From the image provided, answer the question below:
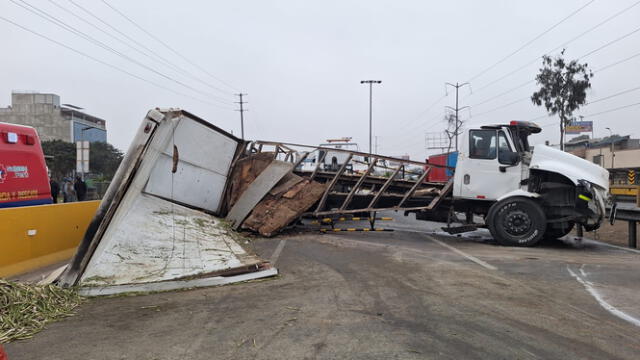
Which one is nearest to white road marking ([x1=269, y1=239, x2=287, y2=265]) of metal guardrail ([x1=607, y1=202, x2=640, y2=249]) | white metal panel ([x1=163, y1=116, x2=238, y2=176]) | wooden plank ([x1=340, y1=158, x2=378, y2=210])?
wooden plank ([x1=340, y1=158, x2=378, y2=210])

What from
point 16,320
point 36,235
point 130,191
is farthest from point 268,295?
point 36,235

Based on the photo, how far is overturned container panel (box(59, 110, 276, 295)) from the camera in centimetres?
546

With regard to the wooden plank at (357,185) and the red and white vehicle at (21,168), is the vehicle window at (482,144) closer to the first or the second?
the wooden plank at (357,185)

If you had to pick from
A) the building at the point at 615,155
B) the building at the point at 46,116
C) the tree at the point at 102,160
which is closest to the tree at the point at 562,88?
the building at the point at 615,155

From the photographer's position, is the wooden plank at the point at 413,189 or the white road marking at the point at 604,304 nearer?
the white road marking at the point at 604,304

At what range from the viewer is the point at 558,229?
9.88 m

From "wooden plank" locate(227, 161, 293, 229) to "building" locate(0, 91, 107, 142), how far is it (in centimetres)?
9497

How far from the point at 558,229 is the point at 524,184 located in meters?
1.46

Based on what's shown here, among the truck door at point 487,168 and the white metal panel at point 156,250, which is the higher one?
the truck door at point 487,168

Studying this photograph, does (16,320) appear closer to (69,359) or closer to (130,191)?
(69,359)

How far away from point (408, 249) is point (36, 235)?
23.1 ft

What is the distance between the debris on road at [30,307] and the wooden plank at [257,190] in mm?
5450

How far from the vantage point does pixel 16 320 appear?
417cm

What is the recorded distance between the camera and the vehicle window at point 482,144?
388 inches
